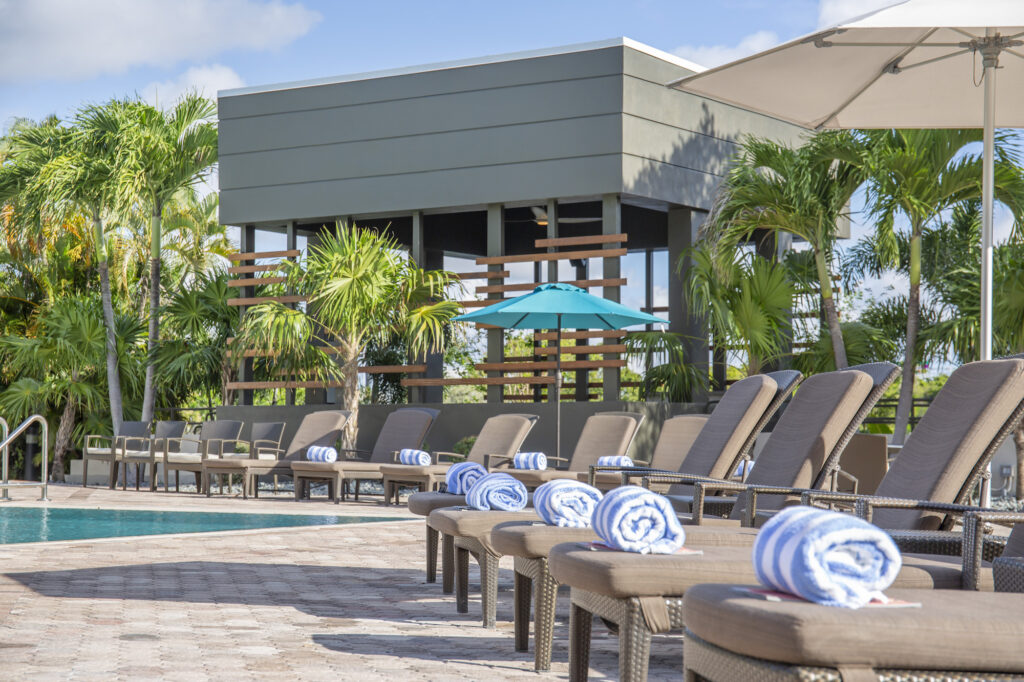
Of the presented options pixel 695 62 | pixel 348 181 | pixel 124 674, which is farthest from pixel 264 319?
pixel 124 674

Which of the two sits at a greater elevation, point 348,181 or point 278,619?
point 348,181

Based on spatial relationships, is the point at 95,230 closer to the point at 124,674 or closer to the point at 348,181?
the point at 348,181

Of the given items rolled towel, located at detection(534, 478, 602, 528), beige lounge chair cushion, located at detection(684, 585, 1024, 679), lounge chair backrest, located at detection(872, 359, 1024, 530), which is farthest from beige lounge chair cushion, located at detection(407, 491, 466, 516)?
beige lounge chair cushion, located at detection(684, 585, 1024, 679)

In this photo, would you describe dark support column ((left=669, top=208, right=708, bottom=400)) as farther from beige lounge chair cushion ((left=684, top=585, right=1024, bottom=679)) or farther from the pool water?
beige lounge chair cushion ((left=684, top=585, right=1024, bottom=679))

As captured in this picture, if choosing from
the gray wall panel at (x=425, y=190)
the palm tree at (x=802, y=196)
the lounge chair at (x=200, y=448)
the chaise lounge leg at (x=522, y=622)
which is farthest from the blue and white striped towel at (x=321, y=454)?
the chaise lounge leg at (x=522, y=622)

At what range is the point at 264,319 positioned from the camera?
14.3m

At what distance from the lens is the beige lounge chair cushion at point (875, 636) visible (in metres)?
1.90

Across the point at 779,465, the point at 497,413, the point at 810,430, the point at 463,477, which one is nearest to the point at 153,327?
the point at 497,413

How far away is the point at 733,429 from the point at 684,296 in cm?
927

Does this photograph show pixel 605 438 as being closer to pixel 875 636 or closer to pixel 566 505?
pixel 566 505

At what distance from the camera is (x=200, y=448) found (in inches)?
580

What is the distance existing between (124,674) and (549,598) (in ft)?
4.42

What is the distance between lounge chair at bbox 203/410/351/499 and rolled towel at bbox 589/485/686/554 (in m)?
10.6

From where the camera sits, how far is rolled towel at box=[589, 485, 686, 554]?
2.99 meters
